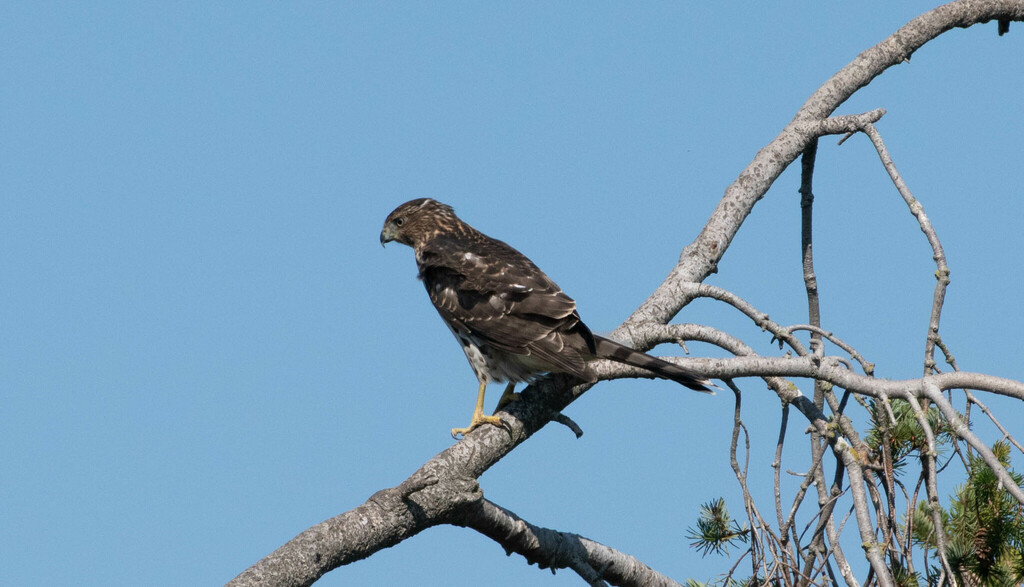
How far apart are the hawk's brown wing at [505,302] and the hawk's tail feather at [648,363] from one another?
64mm

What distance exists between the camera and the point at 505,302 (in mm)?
5281

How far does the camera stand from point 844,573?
12.4 feet

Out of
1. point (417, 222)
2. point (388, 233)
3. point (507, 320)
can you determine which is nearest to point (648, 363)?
point (507, 320)

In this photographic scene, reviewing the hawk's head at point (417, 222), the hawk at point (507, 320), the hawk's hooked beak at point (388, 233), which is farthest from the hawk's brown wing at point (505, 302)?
the hawk's hooked beak at point (388, 233)

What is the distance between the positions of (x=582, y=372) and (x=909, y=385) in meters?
1.46

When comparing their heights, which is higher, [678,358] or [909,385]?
[678,358]

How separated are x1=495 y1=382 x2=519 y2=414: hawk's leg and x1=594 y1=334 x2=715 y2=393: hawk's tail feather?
53cm

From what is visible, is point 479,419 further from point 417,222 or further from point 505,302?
point 417,222

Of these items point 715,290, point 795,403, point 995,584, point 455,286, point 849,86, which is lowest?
point 995,584

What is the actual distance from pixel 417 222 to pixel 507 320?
177 centimetres

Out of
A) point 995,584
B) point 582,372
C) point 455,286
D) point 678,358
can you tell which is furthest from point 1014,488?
point 455,286

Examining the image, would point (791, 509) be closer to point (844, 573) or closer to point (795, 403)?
point (844, 573)

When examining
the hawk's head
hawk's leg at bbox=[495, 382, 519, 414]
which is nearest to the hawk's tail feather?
hawk's leg at bbox=[495, 382, 519, 414]

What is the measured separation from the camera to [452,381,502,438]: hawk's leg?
4742mm
